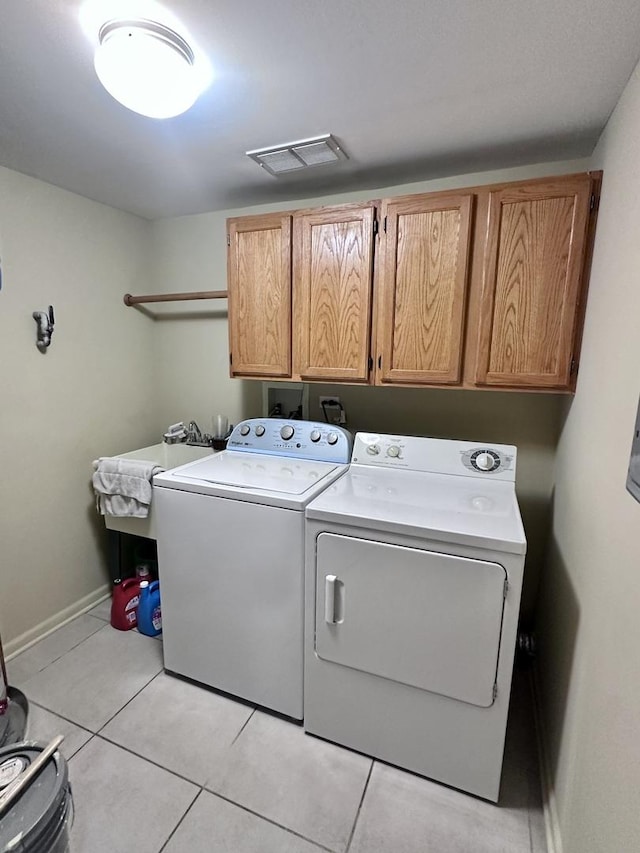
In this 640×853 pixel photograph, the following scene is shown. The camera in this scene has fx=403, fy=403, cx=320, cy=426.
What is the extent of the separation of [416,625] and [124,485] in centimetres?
157

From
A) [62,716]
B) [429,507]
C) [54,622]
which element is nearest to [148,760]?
[62,716]

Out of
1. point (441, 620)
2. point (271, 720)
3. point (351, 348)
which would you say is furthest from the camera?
point (351, 348)

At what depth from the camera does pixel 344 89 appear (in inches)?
51.6

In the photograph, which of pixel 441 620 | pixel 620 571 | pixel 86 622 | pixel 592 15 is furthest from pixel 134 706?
pixel 592 15

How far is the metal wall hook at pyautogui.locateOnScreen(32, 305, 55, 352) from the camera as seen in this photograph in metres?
2.02

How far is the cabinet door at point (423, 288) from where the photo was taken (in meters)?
1.65

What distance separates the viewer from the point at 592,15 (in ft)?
3.26

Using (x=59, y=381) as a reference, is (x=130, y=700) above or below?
below

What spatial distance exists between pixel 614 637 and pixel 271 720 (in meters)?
1.39

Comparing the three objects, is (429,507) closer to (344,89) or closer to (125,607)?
(344,89)

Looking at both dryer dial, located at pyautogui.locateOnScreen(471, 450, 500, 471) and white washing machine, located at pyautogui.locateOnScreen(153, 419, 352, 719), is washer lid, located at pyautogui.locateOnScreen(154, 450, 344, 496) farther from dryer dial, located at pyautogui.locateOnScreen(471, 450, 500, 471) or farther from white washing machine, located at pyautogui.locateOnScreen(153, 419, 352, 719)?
dryer dial, located at pyautogui.locateOnScreen(471, 450, 500, 471)

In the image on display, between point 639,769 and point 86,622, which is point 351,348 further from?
point 86,622

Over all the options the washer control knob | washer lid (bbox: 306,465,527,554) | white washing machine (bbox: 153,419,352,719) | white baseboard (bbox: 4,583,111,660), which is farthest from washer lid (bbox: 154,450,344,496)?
white baseboard (bbox: 4,583,111,660)

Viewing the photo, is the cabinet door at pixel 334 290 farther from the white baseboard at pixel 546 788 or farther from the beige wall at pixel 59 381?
Result: the white baseboard at pixel 546 788
